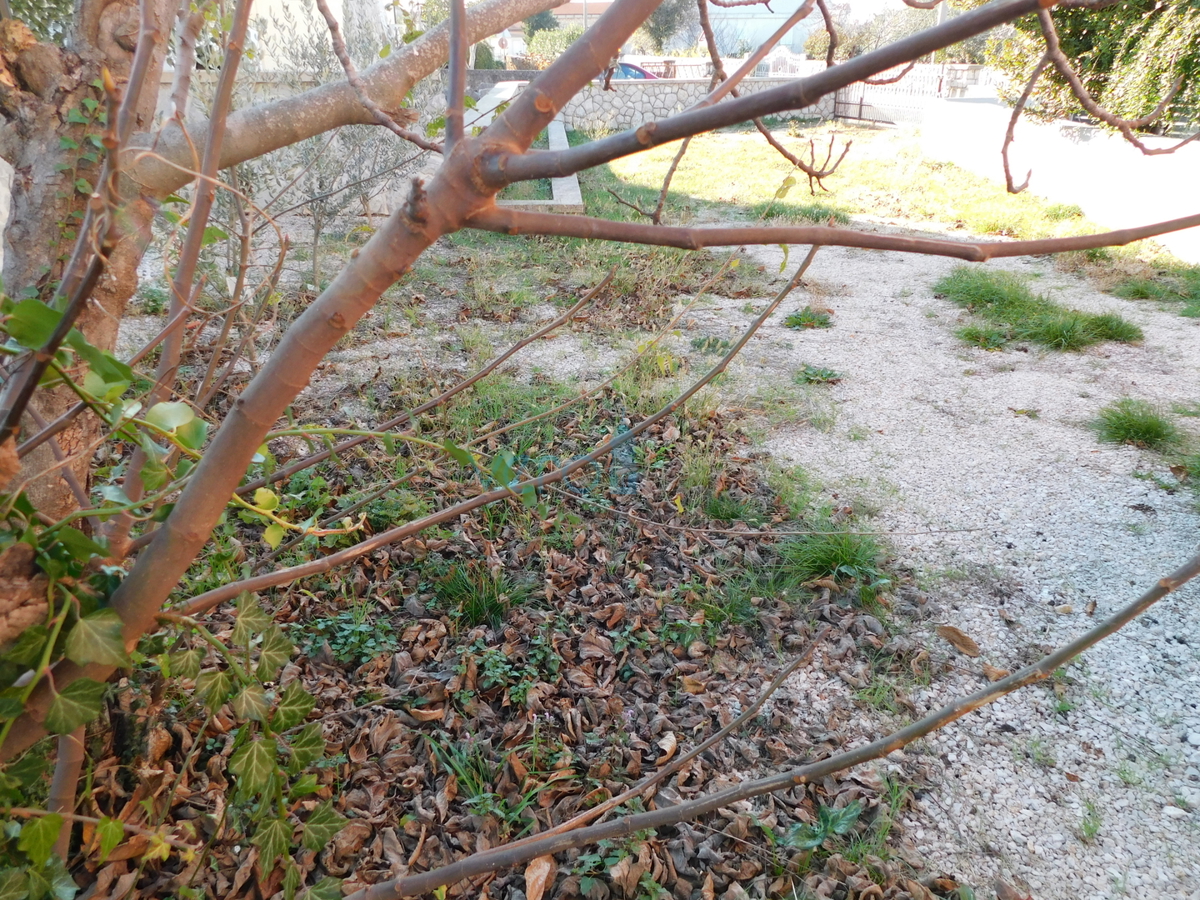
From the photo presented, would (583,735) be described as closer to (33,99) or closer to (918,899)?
(918,899)

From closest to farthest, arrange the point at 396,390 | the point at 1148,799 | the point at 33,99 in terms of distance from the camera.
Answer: the point at 33,99
the point at 1148,799
the point at 396,390

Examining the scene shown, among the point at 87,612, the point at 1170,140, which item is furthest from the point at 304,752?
the point at 1170,140

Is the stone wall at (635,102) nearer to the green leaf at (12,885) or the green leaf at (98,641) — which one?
the green leaf at (98,641)

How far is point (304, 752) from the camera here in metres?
1.06

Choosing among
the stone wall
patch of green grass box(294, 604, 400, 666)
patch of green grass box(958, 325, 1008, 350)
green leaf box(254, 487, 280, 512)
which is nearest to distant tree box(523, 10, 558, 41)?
the stone wall

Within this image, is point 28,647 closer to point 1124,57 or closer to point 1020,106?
point 1020,106

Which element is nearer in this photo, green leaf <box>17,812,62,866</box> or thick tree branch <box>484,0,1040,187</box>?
thick tree branch <box>484,0,1040,187</box>

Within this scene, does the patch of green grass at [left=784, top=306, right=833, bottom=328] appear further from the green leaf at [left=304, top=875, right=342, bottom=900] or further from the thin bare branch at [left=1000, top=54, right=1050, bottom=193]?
the green leaf at [left=304, top=875, right=342, bottom=900]

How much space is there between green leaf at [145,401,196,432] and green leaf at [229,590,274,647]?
1.17ft

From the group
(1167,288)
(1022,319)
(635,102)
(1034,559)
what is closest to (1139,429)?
(1034,559)

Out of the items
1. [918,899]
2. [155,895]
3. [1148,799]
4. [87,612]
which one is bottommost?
[1148,799]

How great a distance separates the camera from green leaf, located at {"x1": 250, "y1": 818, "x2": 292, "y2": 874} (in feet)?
3.11

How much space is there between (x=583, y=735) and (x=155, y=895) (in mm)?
999

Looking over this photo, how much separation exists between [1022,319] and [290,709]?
18.2 ft
